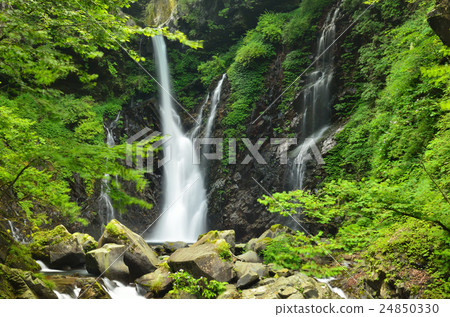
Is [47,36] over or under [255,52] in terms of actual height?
under

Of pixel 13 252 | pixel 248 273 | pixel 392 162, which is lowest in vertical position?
pixel 248 273

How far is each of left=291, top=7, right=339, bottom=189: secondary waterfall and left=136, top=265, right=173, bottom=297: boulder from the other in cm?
674

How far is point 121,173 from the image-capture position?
2537mm

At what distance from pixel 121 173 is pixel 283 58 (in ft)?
49.9

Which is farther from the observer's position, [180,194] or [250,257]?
[180,194]

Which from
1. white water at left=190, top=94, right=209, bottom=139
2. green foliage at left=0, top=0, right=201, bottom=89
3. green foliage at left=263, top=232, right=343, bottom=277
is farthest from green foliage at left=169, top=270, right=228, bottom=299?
white water at left=190, top=94, right=209, bottom=139

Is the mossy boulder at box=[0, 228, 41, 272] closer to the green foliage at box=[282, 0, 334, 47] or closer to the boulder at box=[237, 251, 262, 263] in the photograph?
the boulder at box=[237, 251, 262, 263]

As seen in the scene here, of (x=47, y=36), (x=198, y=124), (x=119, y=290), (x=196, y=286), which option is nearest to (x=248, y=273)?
(x=196, y=286)

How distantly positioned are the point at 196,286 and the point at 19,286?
3049mm

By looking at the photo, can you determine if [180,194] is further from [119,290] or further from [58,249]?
[119,290]

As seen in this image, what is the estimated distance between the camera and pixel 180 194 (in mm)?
16594

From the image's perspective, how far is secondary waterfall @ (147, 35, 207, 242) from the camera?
15.5 m

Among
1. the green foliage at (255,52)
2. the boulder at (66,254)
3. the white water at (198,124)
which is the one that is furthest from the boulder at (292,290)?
the green foliage at (255,52)

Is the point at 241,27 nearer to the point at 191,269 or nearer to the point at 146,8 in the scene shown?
the point at 146,8
